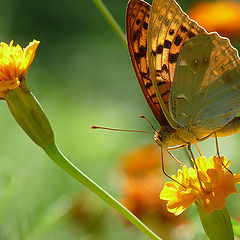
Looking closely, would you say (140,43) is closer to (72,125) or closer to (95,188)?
(95,188)

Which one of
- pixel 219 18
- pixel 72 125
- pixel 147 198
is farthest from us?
pixel 72 125

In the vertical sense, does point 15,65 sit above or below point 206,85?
above

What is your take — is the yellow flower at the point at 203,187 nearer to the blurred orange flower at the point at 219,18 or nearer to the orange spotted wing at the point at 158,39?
the orange spotted wing at the point at 158,39

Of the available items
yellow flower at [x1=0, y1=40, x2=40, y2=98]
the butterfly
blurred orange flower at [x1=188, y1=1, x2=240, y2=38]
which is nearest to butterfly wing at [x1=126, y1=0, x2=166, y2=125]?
the butterfly

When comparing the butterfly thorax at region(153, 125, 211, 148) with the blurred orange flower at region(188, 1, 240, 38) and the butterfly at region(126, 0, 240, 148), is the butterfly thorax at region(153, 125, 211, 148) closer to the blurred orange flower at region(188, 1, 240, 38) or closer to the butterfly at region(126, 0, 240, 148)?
the butterfly at region(126, 0, 240, 148)

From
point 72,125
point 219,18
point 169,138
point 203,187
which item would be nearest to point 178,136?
point 169,138

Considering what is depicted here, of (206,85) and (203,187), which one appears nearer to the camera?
(203,187)
